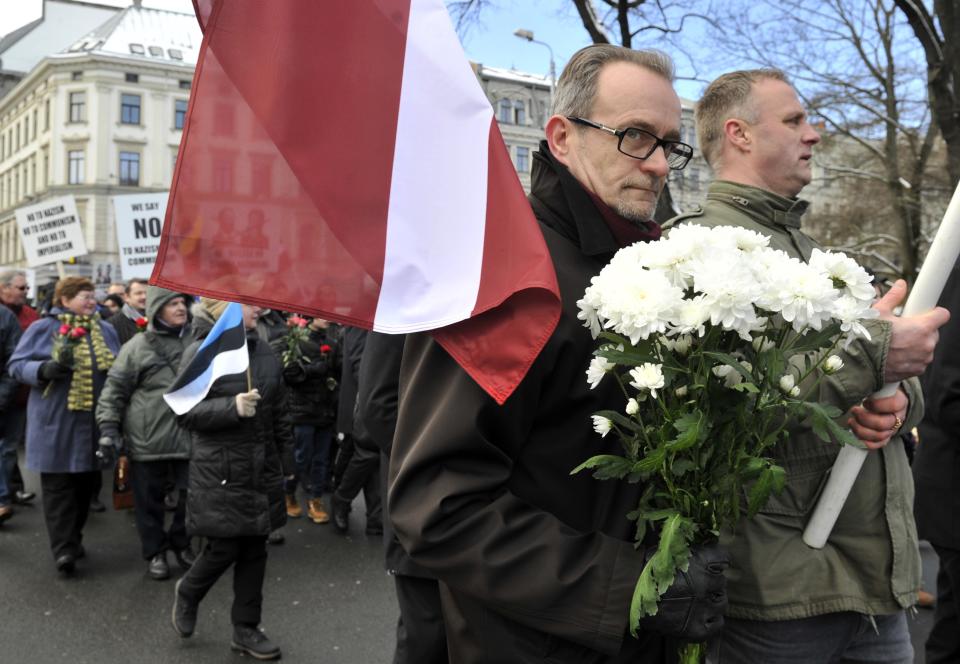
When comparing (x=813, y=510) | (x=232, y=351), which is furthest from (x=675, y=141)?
(x=232, y=351)

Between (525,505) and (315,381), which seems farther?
(315,381)

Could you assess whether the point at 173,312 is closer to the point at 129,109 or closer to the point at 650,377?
the point at 650,377

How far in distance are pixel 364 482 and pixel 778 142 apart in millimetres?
5746

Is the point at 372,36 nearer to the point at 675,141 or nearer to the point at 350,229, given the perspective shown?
the point at 350,229

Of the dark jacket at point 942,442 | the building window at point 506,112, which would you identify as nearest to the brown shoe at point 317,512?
the dark jacket at point 942,442

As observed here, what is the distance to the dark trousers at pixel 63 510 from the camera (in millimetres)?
6469

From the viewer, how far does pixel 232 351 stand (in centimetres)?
527

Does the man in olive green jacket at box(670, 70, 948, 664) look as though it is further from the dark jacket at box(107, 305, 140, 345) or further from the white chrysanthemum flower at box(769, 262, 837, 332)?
the dark jacket at box(107, 305, 140, 345)

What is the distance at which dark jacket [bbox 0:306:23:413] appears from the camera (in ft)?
26.7

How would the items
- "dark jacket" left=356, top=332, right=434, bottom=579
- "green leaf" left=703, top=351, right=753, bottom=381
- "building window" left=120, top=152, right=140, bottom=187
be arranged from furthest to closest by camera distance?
"building window" left=120, top=152, right=140, bottom=187 < "dark jacket" left=356, top=332, right=434, bottom=579 < "green leaf" left=703, top=351, right=753, bottom=381

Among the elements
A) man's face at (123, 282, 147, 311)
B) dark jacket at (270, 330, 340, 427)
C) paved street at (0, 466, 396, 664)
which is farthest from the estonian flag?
man's face at (123, 282, 147, 311)

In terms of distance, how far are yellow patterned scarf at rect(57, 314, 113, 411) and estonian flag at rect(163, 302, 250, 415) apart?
2081mm

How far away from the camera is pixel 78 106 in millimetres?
59469

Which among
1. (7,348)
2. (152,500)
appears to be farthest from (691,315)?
(7,348)
